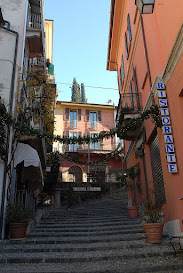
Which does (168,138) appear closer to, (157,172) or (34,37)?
(157,172)

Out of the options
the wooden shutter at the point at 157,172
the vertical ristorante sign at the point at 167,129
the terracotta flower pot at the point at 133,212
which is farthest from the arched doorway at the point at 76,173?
the vertical ristorante sign at the point at 167,129

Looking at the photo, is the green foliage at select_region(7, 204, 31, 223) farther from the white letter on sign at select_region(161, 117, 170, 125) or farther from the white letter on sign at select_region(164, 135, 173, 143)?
the white letter on sign at select_region(161, 117, 170, 125)

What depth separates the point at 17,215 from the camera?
7.26 m

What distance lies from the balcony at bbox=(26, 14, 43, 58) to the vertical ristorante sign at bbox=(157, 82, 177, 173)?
678cm

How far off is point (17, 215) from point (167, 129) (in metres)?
4.99

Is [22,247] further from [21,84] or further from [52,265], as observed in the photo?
[21,84]

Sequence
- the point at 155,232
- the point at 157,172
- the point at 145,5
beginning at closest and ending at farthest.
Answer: the point at 145,5, the point at 155,232, the point at 157,172

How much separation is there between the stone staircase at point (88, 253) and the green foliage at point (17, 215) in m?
0.57

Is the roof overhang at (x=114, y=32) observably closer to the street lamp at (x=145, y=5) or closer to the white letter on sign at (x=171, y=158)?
the street lamp at (x=145, y=5)

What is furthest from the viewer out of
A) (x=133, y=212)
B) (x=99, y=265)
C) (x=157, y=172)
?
(x=133, y=212)

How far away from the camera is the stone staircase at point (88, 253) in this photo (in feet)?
16.2

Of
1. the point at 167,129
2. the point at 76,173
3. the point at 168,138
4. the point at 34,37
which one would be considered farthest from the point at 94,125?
the point at 168,138

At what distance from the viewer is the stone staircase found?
16.2 feet

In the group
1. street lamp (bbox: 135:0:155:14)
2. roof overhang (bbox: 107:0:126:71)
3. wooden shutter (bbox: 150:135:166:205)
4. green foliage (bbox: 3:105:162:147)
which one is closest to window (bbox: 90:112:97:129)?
roof overhang (bbox: 107:0:126:71)
